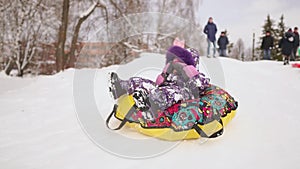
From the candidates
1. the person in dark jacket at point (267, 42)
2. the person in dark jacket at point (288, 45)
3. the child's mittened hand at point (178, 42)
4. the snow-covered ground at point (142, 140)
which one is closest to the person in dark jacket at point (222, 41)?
the person in dark jacket at point (267, 42)

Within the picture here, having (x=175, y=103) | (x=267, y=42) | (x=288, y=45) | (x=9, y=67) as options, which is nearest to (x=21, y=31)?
(x=9, y=67)

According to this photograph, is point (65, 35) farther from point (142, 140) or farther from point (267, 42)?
point (142, 140)

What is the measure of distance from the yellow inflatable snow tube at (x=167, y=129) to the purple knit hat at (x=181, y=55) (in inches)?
24.1

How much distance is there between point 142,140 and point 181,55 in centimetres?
92

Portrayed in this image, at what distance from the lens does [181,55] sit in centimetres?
278

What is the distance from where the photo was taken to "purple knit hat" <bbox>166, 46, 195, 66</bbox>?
9.11 ft

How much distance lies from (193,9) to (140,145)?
31.4 feet

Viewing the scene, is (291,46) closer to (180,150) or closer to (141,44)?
(141,44)

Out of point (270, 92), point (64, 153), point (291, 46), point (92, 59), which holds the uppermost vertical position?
point (291, 46)

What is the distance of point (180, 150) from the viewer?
7.84 ft

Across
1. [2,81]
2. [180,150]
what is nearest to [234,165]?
[180,150]

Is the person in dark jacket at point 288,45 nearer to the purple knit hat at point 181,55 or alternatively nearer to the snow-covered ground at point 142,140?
the snow-covered ground at point 142,140

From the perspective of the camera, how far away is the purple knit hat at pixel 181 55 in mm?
2775

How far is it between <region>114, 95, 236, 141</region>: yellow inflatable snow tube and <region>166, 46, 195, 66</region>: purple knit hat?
24.1 inches
